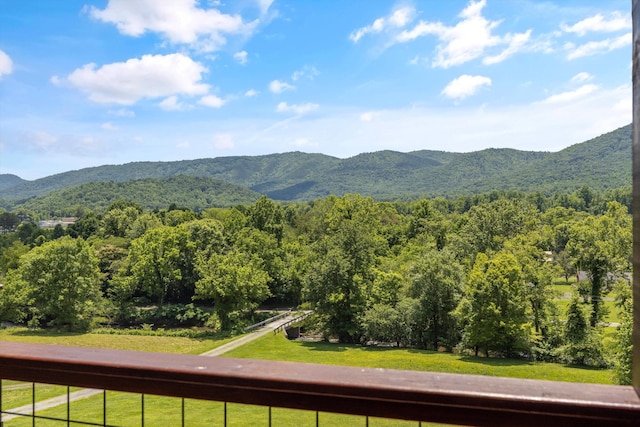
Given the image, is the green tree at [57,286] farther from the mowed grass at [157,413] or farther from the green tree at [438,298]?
the green tree at [438,298]

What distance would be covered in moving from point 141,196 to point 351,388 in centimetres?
11369

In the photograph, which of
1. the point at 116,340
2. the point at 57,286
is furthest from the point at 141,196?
the point at 116,340

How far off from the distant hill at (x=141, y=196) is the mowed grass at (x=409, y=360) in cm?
8038

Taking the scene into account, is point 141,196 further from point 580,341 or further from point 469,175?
point 469,175

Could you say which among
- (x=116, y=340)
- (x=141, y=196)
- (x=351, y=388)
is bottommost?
(x=116, y=340)

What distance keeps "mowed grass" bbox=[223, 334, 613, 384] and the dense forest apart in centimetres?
109

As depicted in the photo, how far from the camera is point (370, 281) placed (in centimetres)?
2242

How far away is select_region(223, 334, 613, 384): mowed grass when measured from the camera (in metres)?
14.6

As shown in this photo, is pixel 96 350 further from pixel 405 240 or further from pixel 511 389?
pixel 405 240

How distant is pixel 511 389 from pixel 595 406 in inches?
6.0

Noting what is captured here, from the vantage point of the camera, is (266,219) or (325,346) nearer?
(325,346)

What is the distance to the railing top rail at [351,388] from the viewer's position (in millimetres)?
899

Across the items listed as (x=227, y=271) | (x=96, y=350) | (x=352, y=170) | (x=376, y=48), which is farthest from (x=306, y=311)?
(x=352, y=170)

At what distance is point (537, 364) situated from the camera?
1642 cm
